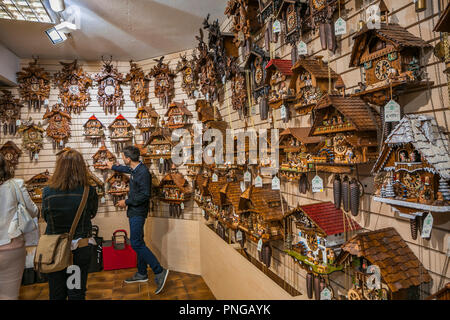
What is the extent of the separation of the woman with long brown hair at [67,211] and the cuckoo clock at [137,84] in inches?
127

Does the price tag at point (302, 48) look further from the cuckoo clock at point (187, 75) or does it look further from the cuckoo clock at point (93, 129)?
the cuckoo clock at point (93, 129)

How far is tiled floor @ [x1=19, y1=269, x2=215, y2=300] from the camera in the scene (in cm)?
396

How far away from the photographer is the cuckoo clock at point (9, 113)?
16.5 ft

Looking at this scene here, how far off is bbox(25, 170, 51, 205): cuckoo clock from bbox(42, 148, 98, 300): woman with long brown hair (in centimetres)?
318

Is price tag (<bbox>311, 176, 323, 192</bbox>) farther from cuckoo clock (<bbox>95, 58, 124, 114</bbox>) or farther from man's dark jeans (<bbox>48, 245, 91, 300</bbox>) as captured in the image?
cuckoo clock (<bbox>95, 58, 124, 114</bbox>)

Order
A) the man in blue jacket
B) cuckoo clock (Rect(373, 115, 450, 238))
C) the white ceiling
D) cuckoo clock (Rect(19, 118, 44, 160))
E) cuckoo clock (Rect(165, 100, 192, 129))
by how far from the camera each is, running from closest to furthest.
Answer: cuckoo clock (Rect(373, 115, 450, 238)) < the white ceiling < the man in blue jacket < cuckoo clock (Rect(165, 100, 192, 129)) < cuckoo clock (Rect(19, 118, 44, 160))

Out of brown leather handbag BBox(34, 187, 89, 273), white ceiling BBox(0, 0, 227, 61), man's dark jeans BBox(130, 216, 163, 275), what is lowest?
man's dark jeans BBox(130, 216, 163, 275)

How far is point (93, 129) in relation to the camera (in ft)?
17.4

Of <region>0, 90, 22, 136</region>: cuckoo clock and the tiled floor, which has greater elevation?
<region>0, 90, 22, 136</region>: cuckoo clock

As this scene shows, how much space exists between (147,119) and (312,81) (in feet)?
12.0

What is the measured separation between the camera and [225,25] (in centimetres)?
409

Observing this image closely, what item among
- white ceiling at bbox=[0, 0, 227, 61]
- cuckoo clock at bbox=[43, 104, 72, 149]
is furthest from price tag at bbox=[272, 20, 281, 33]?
cuckoo clock at bbox=[43, 104, 72, 149]

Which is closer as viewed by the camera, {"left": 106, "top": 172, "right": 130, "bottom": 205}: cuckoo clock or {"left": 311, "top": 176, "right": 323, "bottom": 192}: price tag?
{"left": 311, "top": 176, "right": 323, "bottom": 192}: price tag

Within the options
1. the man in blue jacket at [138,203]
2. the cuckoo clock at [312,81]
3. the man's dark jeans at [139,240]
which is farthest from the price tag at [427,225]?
the man's dark jeans at [139,240]
